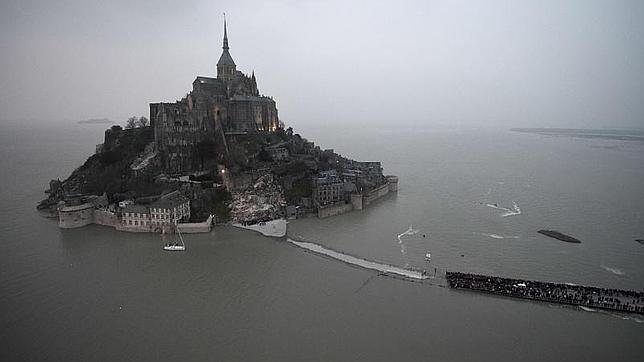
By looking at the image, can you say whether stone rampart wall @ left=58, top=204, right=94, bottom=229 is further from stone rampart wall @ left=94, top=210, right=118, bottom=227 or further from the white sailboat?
the white sailboat

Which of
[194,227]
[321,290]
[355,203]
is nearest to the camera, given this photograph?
[321,290]

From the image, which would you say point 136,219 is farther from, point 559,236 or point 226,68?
point 559,236

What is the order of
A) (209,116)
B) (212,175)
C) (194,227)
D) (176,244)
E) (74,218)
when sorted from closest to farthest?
(176,244), (194,227), (74,218), (212,175), (209,116)

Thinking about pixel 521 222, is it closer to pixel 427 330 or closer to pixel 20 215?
pixel 427 330

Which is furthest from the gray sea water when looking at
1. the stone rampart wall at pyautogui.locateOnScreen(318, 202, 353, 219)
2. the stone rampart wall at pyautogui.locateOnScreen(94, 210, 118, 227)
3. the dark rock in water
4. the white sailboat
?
the stone rampart wall at pyautogui.locateOnScreen(94, 210, 118, 227)

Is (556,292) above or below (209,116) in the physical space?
below

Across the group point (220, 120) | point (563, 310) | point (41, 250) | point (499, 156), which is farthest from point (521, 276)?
point (499, 156)

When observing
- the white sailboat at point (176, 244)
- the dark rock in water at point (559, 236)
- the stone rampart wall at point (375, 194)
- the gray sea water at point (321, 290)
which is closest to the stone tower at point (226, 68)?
the stone rampart wall at point (375, 194)

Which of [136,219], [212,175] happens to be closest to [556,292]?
[136,219]
